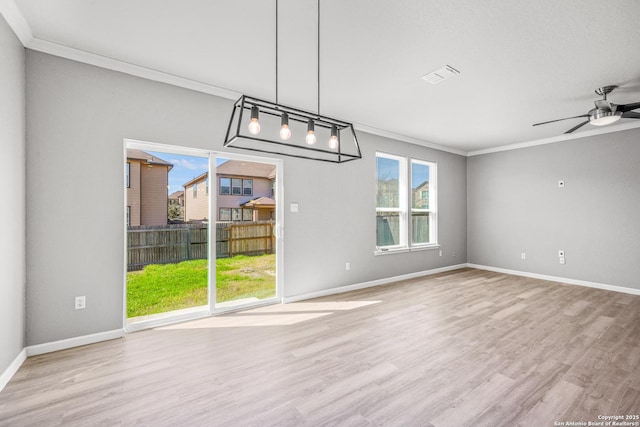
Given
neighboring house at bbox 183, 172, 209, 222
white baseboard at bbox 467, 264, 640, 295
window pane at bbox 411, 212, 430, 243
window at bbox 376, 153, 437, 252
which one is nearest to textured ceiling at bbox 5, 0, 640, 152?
neighboring house at bbox 183, 172, 209, 222

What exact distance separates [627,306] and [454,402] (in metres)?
3.84

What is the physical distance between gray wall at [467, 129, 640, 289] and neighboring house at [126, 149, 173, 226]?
6277mm

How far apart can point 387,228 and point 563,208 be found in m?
3.21

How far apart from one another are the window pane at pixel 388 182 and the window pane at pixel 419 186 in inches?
16.2

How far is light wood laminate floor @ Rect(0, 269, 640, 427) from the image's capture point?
188 centimetres

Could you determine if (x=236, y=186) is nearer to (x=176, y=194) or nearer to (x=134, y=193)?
(x=176, y=194)

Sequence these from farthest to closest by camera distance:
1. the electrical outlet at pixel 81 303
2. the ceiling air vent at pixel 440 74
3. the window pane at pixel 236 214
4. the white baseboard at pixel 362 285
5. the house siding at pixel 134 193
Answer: the white baseboard at pixel 362 285 < the window pane at pixel 236 214 < the house siding at pixel 134 193 < the ceiling air vent at pixel 440 74 < the electrical outlet at pixel 81 303

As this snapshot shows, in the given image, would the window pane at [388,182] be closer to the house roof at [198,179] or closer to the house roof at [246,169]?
the house roof at [246,169]

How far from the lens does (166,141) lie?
3.27m

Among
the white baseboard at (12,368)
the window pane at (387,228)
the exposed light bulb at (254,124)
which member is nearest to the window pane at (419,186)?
the window pane at (387,228)

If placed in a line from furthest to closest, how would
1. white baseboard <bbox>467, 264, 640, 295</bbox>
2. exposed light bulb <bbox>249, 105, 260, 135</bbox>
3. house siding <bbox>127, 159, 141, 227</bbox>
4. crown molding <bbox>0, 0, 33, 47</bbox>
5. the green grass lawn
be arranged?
white baseboard <bbox>467, 264, 640, 295</bbox>
the green grass lawn
house siding <bbox>127, 159, 141, 227</bbox>
crown molding <bbox>0, 0, 33, 47</bbox>
exposed light bulb <bbox>249, 105, 260, 135</bbox>

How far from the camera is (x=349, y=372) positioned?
A: 7.73 ft

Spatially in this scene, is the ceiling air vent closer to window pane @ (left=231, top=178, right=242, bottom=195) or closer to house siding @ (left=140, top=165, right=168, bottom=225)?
window pane @ (left=231, top=178, right=242, bottom=195)

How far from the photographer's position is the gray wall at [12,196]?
215 cm
